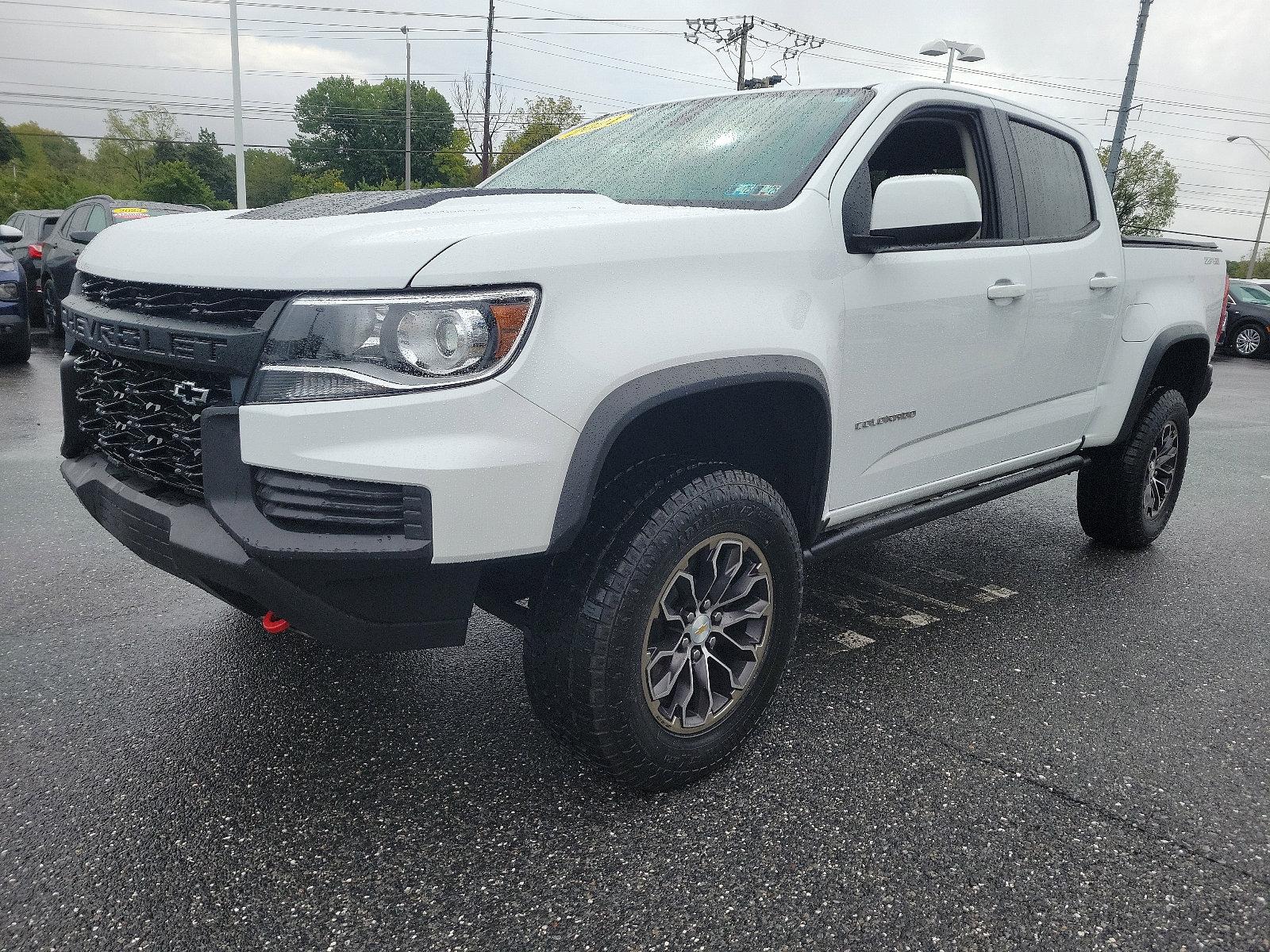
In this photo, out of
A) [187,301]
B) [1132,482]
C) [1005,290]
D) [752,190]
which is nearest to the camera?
[187,301]

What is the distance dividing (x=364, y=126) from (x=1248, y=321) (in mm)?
78984

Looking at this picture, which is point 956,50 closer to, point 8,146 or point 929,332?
point 929,332

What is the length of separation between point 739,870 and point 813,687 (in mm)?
1018

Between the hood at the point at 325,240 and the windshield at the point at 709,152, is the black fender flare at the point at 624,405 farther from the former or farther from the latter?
the windshield at the point at 709,152

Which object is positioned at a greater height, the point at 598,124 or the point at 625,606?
the point at 598,124

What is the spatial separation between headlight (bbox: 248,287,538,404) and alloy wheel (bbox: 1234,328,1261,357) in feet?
69.0

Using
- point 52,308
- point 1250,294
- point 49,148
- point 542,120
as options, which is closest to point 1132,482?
point 52,308

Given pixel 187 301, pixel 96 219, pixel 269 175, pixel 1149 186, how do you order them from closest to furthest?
pixel 187 301
pixel 96 219
pixel 1149 186
pixel 269 175

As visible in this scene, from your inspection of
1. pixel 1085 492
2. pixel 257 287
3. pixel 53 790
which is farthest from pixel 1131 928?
pixel 1085 492

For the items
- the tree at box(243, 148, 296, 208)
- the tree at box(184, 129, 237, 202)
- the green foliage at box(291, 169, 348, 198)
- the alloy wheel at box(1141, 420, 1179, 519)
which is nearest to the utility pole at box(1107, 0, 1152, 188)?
the alloy wheel at box(1141, 420, 1179, 519)

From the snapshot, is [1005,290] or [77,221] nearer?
[1005,290]

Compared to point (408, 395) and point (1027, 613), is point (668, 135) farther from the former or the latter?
point (1027, 613)

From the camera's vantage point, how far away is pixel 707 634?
2490 millimetres

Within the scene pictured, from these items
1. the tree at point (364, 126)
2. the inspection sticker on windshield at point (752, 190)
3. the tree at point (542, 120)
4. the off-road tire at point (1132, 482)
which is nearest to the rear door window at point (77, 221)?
the inspection sticker on windshield at point (752, 190)
